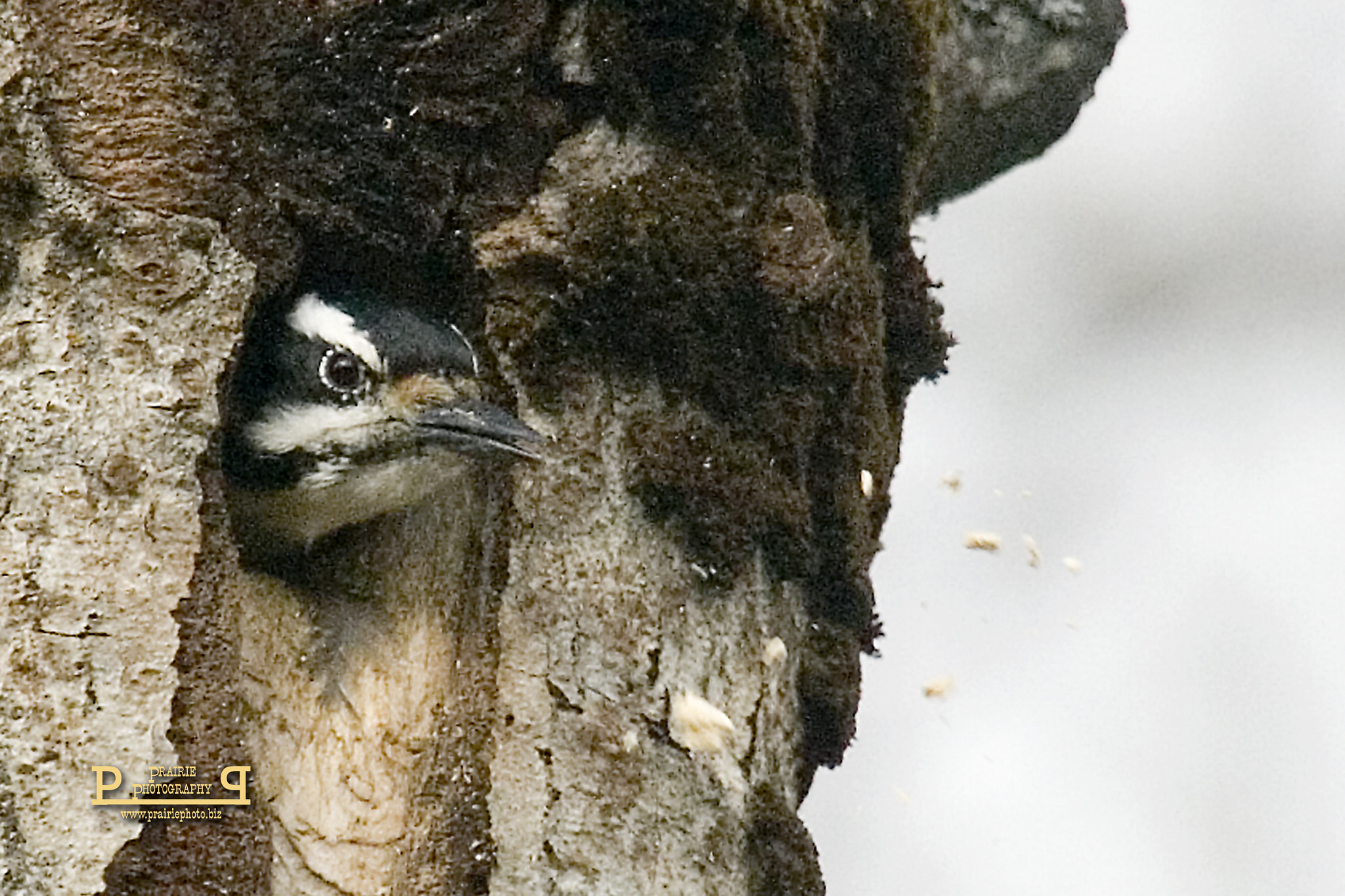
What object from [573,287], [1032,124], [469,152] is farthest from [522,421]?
[1032,124]

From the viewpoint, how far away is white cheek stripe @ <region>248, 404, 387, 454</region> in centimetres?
327

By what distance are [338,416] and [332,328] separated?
214mm

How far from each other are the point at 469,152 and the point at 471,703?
86 cm

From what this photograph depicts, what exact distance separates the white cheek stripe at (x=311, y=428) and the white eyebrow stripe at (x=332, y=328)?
0.14 metres

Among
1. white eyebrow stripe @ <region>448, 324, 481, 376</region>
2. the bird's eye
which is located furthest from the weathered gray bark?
the bird's eye

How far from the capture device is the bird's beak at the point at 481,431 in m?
2.92

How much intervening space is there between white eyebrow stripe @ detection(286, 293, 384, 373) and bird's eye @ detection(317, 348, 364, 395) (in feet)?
0.06

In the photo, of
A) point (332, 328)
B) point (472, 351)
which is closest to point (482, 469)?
point (472, 351)

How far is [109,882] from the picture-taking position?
2590 millimetres

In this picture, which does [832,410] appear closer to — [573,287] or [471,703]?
[573,287]

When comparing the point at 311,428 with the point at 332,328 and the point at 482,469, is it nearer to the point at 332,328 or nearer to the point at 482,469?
the point at 332,328

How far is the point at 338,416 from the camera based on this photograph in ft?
10.7

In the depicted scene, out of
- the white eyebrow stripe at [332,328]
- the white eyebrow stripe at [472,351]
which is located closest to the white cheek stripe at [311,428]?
the white eyebrow stripe at [332,328]

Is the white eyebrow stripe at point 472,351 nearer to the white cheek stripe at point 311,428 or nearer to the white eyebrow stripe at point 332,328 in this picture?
the white eyebrow stripe at point 332,328
